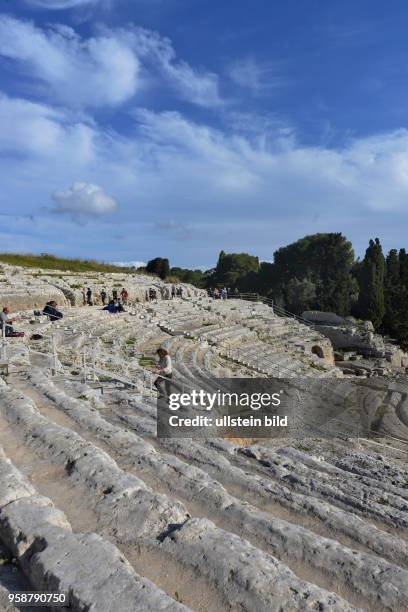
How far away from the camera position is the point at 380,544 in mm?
3531

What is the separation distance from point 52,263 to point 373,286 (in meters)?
28.5

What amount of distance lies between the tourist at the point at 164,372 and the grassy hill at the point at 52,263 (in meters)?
24.1

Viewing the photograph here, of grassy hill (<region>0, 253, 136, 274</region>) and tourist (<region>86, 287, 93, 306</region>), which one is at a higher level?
grassy hill (<region>0, 253, 136, 274</region>)

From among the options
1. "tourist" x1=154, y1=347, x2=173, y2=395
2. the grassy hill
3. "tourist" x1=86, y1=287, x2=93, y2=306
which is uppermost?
the grassy hill

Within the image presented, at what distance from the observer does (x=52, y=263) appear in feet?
113

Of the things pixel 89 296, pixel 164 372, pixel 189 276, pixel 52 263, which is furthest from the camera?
pixel 189 276

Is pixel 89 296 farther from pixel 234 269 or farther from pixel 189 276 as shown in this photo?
pixel 189 276

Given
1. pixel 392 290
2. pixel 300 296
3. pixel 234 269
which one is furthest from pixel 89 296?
pixel 234 269

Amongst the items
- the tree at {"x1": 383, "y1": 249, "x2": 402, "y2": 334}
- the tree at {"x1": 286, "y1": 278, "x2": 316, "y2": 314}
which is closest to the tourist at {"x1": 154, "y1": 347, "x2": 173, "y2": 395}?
the tree at {"x1": 383, "y1": 249, "x2": 402, "y2": 334}

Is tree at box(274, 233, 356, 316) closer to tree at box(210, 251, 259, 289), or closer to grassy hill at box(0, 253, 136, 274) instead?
tree at box(210, 251, 259, 289)

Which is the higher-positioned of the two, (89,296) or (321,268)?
(321,268)

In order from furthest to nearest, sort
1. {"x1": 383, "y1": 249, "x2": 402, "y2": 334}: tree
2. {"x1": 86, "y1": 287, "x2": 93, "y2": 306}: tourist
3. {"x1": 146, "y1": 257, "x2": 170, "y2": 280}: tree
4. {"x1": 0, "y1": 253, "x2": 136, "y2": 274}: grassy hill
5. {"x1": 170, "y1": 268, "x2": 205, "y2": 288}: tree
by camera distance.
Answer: {"x1": 170, "y1": 268, "x2": 205, "y2": 288}: tree, {"x1": 146, "y1": 257, "x2": 170, "y2": 280}: tree, {"x1": 383, "y1": 249, "x2": 402, "y2": 334}: tree, {"x1": 0, "y1": 253, "x2": 136, "y2": 274}: grassy hill, {"x1": 86, "y1": 287, "x2": 93, "y2": 306}: tourist

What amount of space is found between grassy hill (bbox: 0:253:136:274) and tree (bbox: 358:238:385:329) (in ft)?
74.3

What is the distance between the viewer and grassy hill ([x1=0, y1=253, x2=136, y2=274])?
31.6m
